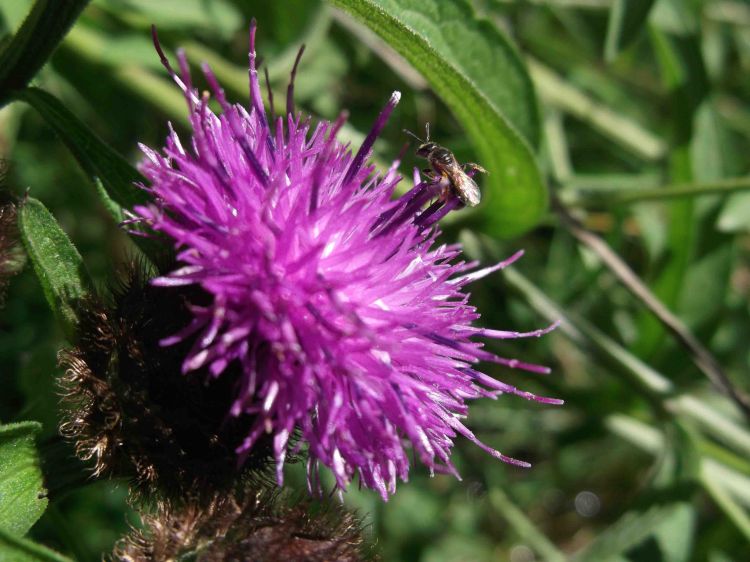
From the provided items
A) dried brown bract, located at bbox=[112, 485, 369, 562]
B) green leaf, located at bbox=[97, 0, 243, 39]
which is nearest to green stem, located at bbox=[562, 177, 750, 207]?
green leaf, located at bbox=[97, 0, 243, 39]

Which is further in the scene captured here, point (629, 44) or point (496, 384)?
point (629, 44)

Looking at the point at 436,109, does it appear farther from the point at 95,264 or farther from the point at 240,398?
the point at 240,398

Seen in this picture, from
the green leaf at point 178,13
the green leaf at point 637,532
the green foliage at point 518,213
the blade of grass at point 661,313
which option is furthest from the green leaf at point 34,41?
the green leaf at point 637,532

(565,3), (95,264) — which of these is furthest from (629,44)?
(95,264)

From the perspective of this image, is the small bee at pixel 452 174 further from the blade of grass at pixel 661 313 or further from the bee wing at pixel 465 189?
the blade of grass at pixel 661 313

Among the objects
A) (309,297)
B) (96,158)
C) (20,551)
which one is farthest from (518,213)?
(20,551)

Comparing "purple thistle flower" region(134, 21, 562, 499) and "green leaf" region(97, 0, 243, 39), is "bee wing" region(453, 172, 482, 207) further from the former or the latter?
"green leaf" region(97, 0, 243, 39)

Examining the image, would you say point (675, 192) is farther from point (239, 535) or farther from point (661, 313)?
point (239, 535)
